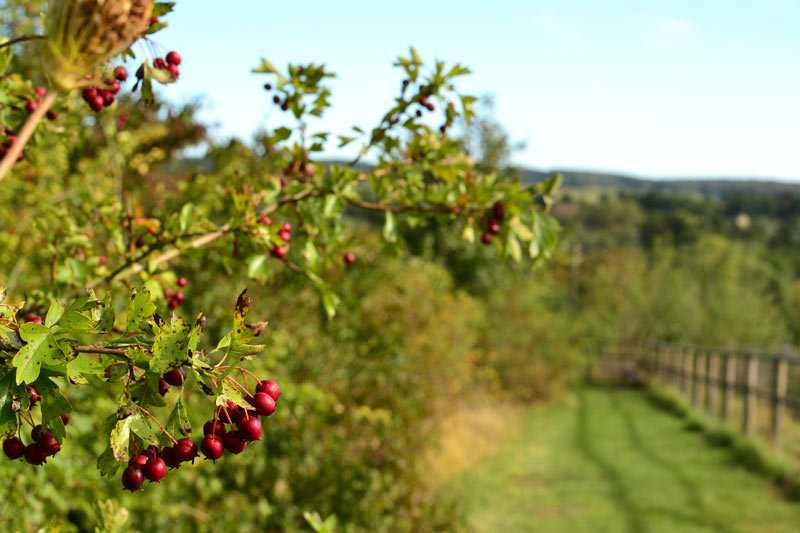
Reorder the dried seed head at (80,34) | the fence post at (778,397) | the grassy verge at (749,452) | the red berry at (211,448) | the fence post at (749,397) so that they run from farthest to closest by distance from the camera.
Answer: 1. the fence post at (749,397)
2. the fence post at (778,397)
3. the grassy verge at (749,452)
4. the red berry at (211,448)
5. the dried seed head at (80,34)

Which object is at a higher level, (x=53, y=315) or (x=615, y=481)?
A: (x=53, y=315)

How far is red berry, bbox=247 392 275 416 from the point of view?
102 centimetres

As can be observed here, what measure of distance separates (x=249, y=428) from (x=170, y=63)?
36.3 inches

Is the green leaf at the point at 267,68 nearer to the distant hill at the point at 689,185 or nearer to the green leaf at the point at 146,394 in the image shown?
the green leaf at the point at 146,394

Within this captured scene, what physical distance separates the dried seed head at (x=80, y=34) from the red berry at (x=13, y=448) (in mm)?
636

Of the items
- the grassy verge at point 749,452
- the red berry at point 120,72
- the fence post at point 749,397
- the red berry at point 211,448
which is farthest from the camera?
the fence post at point 749,397

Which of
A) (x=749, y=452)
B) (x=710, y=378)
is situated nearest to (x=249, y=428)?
(x=749, y=452)

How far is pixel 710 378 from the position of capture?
14.7 m

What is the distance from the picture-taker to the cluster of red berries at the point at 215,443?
1.03 m

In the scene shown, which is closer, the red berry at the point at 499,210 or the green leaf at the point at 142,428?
the green leaf at the point at 142,428

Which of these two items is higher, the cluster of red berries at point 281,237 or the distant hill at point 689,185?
the distant hill at point 689,185

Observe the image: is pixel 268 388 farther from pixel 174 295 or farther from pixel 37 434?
pixel 174 295

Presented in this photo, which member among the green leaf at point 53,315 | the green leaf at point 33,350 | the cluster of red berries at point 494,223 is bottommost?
the green leaf at point 33,350

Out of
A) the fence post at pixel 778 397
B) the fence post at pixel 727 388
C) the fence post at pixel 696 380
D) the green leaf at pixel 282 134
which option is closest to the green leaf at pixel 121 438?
the green leaf at pixel 282 134
